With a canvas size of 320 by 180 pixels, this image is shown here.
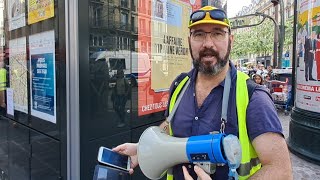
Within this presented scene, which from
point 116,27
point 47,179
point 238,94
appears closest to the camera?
point 238,94

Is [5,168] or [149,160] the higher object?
[149,160]

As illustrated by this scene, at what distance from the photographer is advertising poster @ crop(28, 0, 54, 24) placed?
275 cm

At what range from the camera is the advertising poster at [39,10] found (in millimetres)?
2752

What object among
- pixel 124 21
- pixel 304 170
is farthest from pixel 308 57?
pixel 124 21

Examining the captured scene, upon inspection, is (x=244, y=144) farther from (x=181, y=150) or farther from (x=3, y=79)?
(x=3, y=79)

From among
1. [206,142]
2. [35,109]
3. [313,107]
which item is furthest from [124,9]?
[313,107]

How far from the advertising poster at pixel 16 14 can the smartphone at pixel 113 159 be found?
2.05m

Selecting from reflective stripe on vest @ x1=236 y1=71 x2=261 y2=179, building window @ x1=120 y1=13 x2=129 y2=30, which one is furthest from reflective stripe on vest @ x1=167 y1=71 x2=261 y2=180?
building window @ x1=120 y1=13 x2=129 y2=30

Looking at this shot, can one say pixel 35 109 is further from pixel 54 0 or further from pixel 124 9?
pixel 124 9

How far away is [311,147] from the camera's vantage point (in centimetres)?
566

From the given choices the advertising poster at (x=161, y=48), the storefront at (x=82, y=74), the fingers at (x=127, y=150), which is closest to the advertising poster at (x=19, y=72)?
the storefront at (x=82, y=74)

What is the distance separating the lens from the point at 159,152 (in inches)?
58.6

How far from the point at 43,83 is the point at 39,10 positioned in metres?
0.68

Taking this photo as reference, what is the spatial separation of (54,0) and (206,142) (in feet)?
6.65
